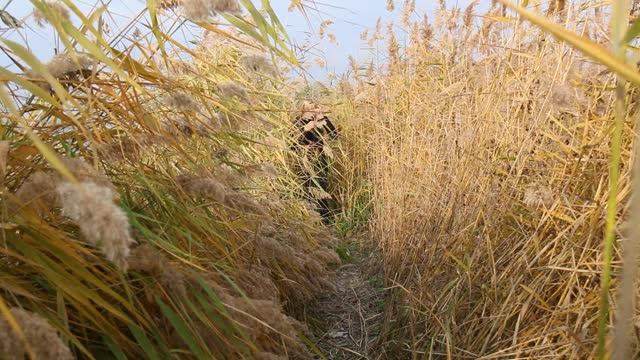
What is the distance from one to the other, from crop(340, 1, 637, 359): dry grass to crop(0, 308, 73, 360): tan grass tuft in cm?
95

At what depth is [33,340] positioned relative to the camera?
73cm

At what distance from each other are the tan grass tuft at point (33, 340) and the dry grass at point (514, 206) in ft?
3.13

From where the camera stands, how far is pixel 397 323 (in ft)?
6.84

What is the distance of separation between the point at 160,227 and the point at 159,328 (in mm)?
228

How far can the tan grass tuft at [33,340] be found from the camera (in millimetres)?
708

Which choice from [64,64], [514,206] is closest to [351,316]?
[514,206]

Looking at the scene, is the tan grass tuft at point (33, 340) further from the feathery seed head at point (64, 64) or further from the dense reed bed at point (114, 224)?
the feathery seed head at point (64, 64)

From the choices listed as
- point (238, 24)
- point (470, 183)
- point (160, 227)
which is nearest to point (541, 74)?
point (470, 183)

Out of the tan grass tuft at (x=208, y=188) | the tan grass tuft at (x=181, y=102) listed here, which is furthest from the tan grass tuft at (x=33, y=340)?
the tan grass tuft at (x=181, y=102)

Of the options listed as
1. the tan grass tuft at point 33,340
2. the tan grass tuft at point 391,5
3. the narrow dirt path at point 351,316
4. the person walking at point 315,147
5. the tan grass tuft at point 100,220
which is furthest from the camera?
the person walking at point 315,147

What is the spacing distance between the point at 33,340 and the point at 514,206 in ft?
4.32

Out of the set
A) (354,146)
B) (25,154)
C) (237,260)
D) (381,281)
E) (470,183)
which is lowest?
(381,281)

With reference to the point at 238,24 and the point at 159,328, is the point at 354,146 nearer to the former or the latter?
the point at 238,24

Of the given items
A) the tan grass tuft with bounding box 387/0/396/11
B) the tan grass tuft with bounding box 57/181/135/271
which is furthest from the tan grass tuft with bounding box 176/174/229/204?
the tan grass tuft with bounding box 387/0/396/11
